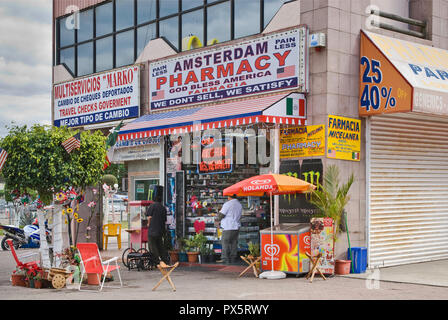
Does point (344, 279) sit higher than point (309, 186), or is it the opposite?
point (309, 186)

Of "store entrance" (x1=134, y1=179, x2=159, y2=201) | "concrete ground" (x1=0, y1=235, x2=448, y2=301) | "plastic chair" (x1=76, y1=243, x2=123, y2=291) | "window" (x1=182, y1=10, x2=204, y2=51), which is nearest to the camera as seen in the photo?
"concrete ground" (x1=0, y1=235, x2=448, y2=301)

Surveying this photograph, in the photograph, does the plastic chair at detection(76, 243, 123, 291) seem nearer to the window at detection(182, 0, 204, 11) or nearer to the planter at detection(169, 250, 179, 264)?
the planter at detection(169, 250, 179, 264)

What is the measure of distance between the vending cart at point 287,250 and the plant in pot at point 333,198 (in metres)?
0.56

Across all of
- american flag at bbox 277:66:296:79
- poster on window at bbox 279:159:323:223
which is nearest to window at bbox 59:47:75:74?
american flag at bbox 277:66:296:79

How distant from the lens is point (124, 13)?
20.6 metres

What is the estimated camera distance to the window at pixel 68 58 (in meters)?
22.7

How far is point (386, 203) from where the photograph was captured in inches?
589

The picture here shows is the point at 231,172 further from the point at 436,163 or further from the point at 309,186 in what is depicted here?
the point at 436,163

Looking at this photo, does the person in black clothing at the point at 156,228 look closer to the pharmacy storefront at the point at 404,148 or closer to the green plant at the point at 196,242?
the green plant at the point at 196,242

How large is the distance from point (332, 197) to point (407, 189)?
3.13 meters

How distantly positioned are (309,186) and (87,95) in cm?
1095

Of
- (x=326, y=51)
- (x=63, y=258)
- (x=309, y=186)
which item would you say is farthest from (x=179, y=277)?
(x=326, y=51)

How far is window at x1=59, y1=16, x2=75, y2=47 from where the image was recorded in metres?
22.8

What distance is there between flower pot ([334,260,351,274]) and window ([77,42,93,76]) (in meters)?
12.2
